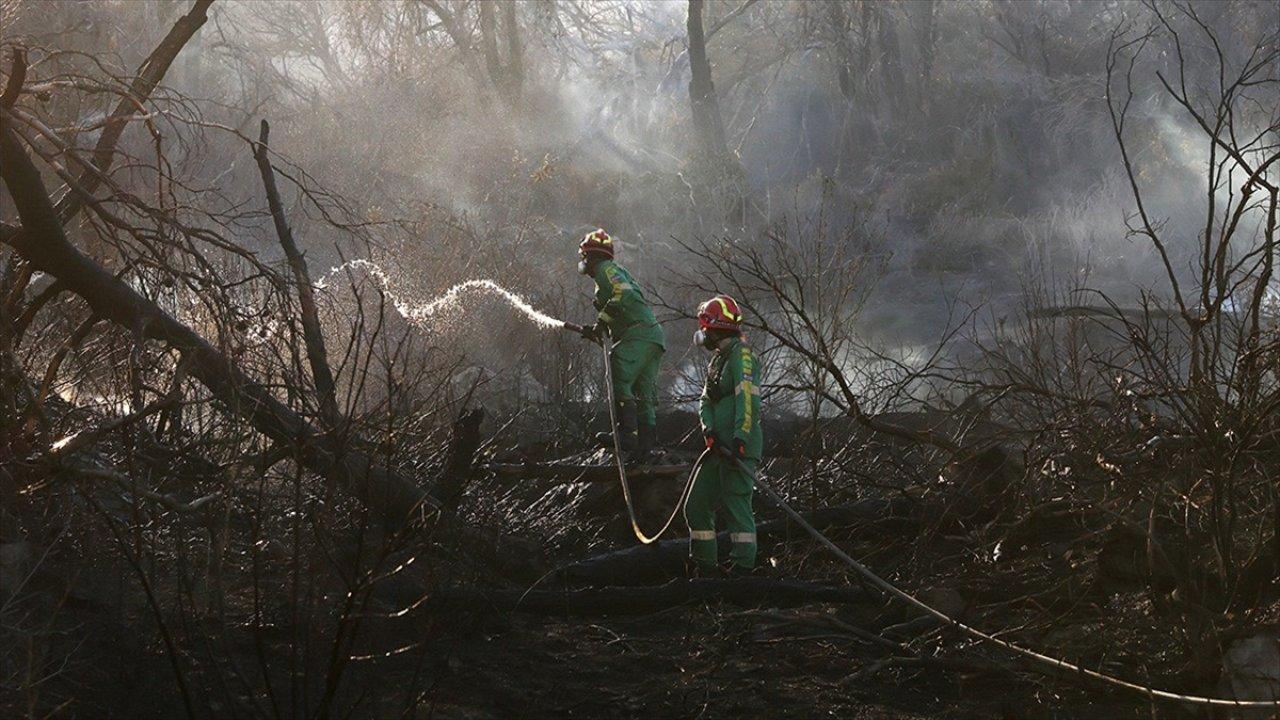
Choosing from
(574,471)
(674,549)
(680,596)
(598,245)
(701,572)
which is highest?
(598,245)

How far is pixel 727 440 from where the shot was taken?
28.9 feet

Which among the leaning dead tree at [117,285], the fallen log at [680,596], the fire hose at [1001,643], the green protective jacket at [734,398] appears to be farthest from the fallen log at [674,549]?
the leaning dead tree at [117,285]

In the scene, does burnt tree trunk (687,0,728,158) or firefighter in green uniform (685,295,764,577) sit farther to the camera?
burnt tree trunk (687,0,728,158)

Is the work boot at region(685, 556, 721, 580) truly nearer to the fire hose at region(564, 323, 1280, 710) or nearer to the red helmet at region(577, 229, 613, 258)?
the fire hose at region(564, 323, 1280, 710)

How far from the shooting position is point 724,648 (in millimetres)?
7324

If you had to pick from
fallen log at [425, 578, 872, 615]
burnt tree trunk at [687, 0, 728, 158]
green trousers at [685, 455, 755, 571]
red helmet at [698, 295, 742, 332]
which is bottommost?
fallen log at [425, 578, 872, 615]

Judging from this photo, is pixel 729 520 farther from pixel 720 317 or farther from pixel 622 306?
pixel 622 306

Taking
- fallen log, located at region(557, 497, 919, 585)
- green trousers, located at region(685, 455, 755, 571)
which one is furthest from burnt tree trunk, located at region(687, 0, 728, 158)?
green trousers, located at region(685, 455, 755, 571)

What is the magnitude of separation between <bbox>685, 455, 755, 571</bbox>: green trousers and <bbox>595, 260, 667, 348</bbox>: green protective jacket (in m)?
2.11

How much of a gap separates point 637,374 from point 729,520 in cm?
242

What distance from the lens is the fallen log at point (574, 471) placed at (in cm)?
913

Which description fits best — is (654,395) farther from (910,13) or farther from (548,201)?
(910,13)

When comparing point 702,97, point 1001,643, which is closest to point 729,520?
point 1001,643

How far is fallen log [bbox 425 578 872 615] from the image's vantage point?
7.66 m
